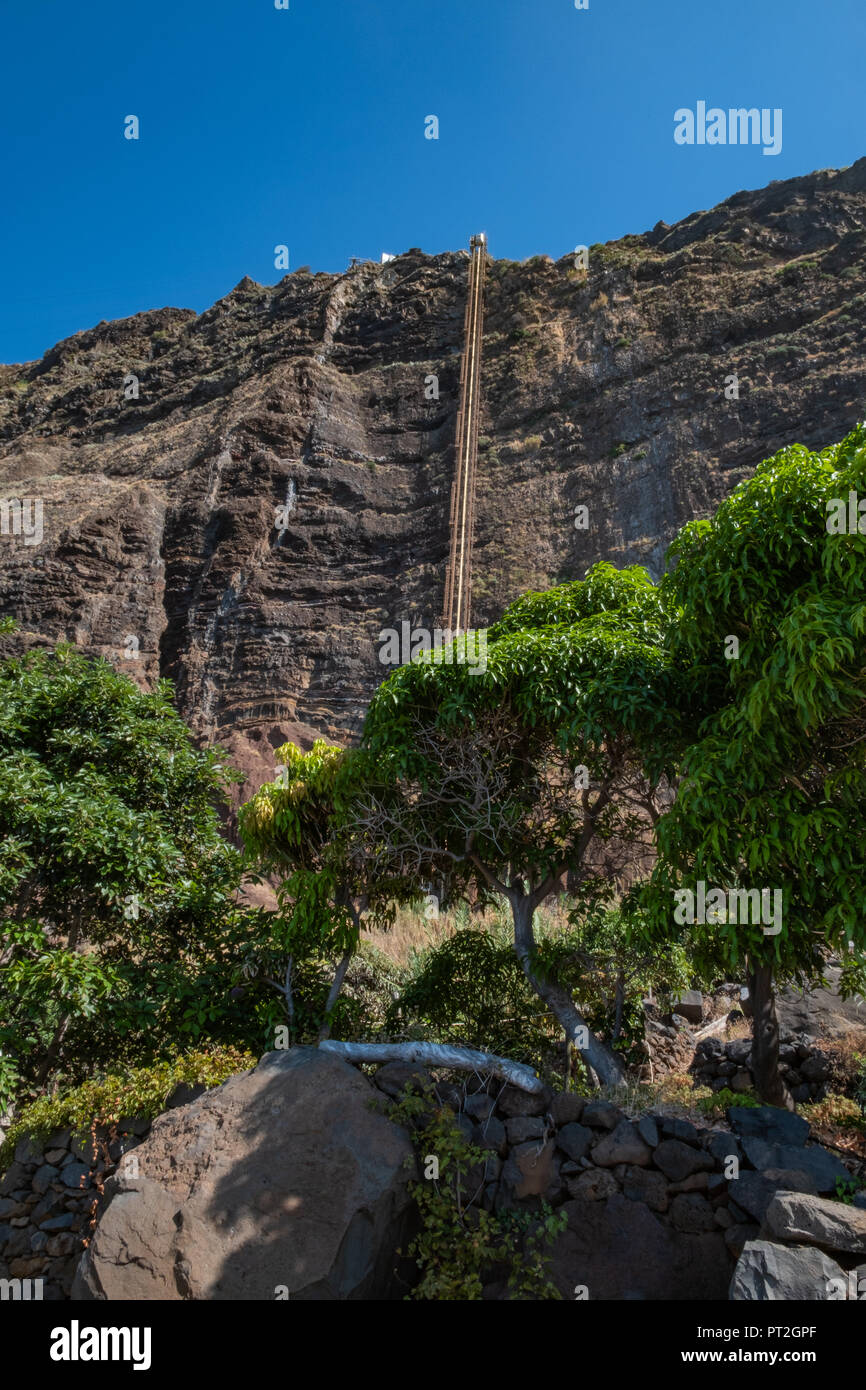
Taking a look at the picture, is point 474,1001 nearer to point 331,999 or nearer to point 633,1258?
point 331,999

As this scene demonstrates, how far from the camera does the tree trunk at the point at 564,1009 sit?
23.9 ft

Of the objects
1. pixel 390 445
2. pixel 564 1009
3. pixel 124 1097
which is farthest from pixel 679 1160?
pixel 390 445

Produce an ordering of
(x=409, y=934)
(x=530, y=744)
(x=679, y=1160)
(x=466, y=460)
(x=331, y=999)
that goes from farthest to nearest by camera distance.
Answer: (x=466, y=460) < (x=409, y=934) < (x=530, y=744) < (x=331, y=999) < (x=679, y=1160)

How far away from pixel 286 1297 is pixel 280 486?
26.9 metres

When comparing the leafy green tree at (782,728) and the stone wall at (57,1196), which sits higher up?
the leafy green tree at (782,728)

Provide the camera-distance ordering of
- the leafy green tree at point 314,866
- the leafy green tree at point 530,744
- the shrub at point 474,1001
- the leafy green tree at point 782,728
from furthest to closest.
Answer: the shrub at point 474,1001
the leafy green tree at point 314,866
the leafy green tree at point 530,744
the leafy green tree at point 782,728

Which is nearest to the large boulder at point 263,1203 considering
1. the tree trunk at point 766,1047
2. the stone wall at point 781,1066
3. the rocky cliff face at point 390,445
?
the tree trunk at point 766,1047

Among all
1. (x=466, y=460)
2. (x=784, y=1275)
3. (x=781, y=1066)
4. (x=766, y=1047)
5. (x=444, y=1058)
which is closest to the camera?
(x=784, y=1275)

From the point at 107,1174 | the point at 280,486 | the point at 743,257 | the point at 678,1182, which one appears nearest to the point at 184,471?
the point at 280,486

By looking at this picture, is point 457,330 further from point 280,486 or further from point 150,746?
point 150,746

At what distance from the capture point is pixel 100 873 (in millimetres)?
7734

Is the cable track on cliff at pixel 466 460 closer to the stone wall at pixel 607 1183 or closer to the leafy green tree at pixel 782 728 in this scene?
the leafy green tree at pixel 782 728

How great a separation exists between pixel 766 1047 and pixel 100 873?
636 centimetres

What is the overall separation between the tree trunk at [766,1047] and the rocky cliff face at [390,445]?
1545cm
